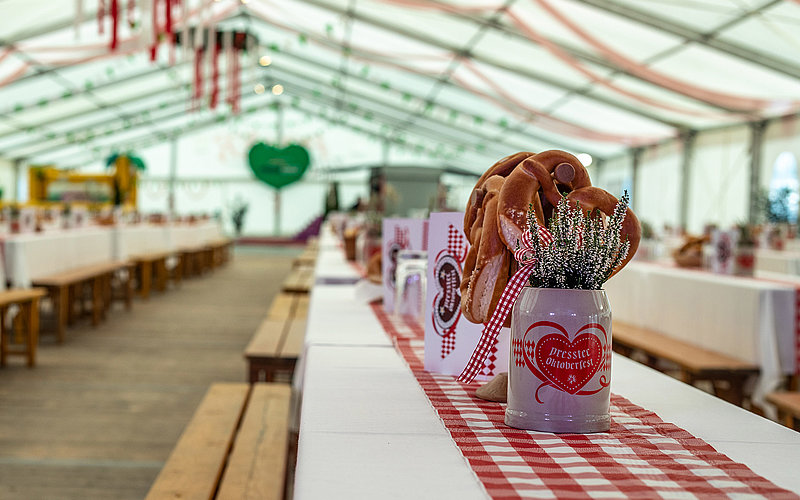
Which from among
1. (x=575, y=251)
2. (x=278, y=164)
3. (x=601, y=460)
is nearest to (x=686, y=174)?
(x=278, y=164)

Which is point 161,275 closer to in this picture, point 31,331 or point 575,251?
point 31,331

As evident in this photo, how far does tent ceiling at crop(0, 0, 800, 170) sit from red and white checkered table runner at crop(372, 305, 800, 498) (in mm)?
4509

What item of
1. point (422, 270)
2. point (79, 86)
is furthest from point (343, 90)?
point (422, 270)

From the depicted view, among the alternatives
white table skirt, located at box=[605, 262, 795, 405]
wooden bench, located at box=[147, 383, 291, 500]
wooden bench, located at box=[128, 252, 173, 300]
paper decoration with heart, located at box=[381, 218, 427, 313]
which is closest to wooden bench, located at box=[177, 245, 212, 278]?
wooden bench, located at box=[128, 252, 173, 300]

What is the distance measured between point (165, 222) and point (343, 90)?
6.69 m

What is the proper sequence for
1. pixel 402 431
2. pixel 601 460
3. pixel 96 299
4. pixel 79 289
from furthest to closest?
pixel 79 289 < pixel 96 299 < pixel 402 431 < pixel 601 460

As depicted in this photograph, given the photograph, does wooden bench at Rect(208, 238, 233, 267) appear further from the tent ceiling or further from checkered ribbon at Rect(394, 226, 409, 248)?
checkered ribbon at Rect(394, 226, 409, 248)

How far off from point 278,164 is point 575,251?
20016mm

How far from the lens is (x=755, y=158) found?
11617mm

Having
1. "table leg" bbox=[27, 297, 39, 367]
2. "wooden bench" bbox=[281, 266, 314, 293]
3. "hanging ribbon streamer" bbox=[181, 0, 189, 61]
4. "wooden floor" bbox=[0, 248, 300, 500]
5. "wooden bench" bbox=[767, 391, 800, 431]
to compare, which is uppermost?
"hanging ribbon streamer" bbox=[181, 0, 189, 61]

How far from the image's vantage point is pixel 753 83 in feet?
31.5

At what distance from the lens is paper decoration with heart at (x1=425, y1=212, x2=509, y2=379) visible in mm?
1237

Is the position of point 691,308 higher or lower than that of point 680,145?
lower

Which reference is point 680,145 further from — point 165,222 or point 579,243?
point 579,243
